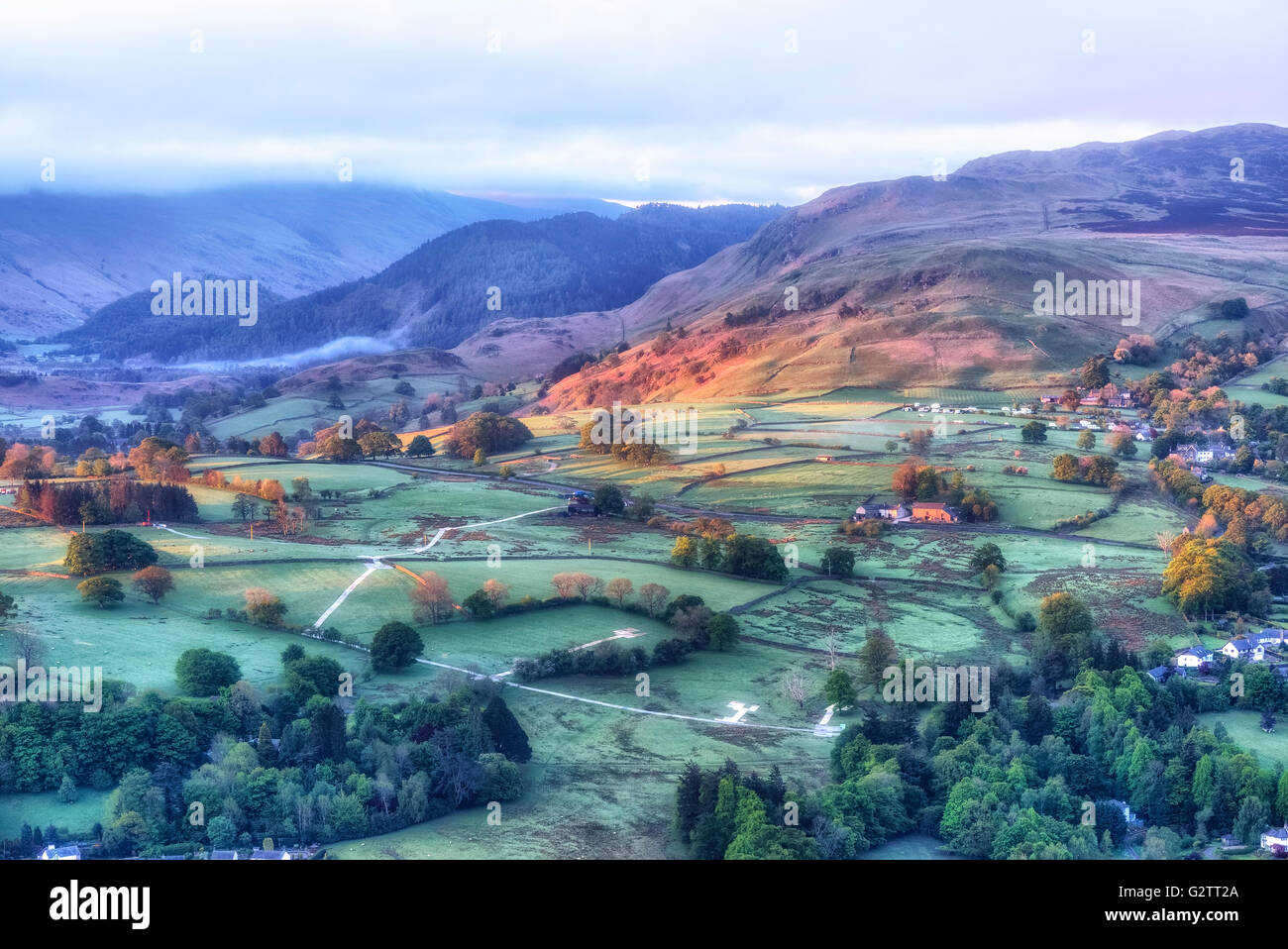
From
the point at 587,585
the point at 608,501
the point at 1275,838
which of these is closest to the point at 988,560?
the point at 587,585

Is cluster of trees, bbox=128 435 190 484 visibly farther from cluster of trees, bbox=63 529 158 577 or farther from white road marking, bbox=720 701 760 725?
white road marking, bbox=720 701 760 725

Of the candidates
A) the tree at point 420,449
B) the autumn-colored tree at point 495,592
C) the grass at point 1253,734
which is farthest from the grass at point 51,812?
the tree at point 420,449

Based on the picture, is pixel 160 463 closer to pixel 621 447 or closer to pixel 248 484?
pixel 248 484

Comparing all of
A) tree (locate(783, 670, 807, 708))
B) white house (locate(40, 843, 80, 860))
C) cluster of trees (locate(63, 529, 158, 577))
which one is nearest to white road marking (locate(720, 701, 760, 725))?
tree (locate(783, 670, 807, 708))

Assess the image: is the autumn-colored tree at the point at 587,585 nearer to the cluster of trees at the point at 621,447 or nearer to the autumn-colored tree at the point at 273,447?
the cluster of trees at the point at 621,447

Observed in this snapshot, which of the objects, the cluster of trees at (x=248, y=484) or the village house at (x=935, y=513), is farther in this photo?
the cluster of trees at (x=248, y=484)
